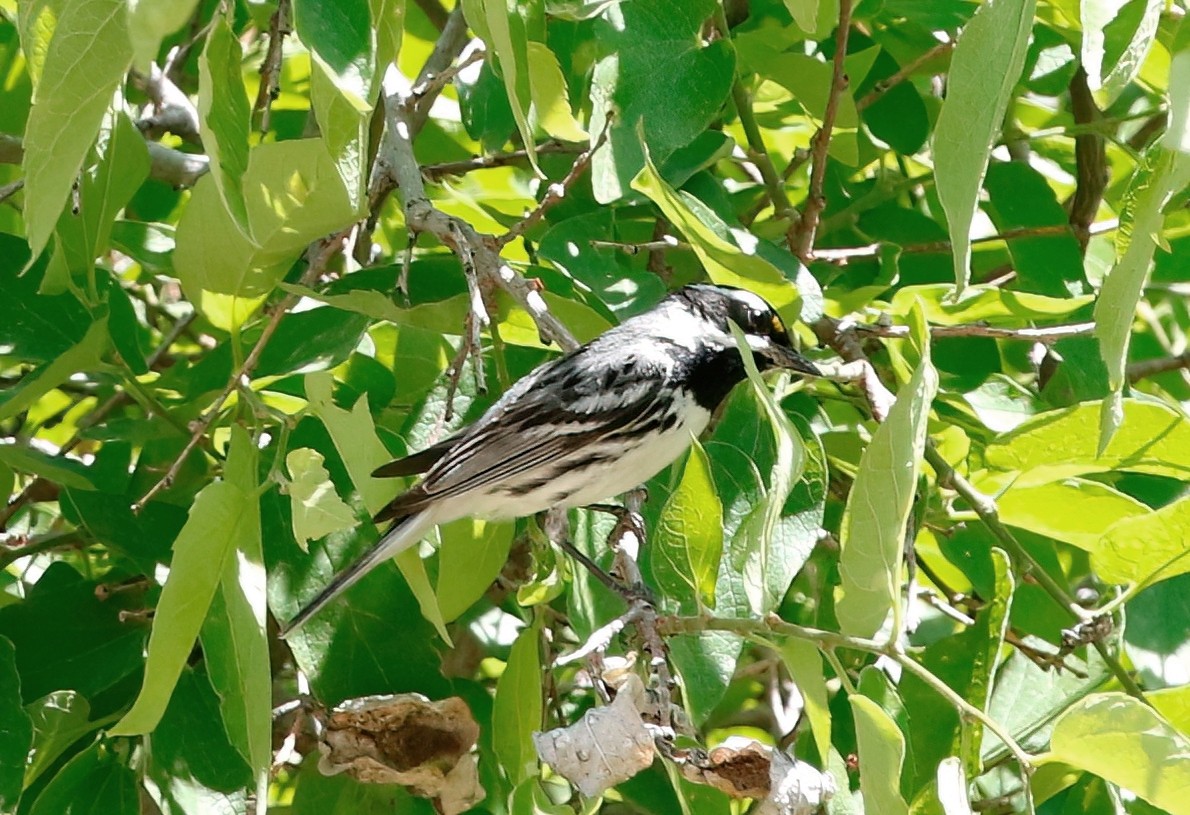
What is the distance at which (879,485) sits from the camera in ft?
3.80

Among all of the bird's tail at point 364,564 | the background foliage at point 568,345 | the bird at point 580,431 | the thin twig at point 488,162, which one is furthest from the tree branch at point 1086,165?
the bird's tail at point 364,564

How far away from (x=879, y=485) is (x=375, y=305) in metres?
0.78

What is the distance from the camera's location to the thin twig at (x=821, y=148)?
1877mm

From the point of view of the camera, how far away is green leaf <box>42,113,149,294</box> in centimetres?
177

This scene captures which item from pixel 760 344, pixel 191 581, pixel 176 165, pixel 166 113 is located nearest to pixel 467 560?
pixel 191 581

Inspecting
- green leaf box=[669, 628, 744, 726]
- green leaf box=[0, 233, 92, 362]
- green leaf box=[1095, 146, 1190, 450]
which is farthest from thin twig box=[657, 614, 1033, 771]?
green leaf box=[0, 233, 92, 362]

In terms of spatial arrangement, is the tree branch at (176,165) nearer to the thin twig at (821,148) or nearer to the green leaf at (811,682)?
the thin twig at (821,148)

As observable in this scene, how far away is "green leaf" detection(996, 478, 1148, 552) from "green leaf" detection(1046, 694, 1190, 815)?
0.54 metres

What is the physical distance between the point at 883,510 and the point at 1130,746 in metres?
0.27

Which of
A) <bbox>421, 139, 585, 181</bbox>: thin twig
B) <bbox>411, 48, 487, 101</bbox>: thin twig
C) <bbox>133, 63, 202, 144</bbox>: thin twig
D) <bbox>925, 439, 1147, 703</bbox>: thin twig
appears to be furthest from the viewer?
<bbox>133, 63, 202, 144</bbox>: thin twig

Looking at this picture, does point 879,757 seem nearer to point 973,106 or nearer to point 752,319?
point 973,106

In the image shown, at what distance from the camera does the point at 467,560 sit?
5.75 ft

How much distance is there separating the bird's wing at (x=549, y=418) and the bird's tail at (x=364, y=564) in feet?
0.33

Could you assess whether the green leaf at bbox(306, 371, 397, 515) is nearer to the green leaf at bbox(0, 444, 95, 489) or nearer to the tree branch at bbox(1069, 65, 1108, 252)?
the green leaf at bbox(0, 444, 95, 489)
